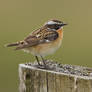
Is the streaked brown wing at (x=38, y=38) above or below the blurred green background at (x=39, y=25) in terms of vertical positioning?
above

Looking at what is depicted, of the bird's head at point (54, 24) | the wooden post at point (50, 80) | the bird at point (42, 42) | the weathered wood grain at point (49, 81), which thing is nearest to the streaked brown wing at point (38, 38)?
the bird at point (42, 42)

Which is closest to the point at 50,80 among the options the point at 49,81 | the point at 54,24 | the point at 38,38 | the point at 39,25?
the point at 49,81

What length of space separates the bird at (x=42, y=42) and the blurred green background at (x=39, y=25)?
4341 mm

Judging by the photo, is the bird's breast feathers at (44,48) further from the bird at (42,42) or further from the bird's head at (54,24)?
the bird's head at (54,24)

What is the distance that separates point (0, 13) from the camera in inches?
875

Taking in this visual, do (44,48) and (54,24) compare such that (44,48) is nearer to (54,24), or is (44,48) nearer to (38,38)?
(38,38)

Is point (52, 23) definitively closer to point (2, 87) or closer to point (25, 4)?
point (2, 87)

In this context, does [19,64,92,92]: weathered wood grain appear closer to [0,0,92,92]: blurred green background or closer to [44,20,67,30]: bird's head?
[44,20,67,30]: bird's head

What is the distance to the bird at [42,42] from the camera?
9.48 meters

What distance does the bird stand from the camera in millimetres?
9484

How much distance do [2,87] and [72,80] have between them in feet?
23.1

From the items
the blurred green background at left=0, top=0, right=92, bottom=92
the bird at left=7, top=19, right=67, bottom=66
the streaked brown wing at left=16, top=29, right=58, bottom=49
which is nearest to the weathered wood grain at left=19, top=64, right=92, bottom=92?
the bird at left=7, top=19, right=67, bottom=66

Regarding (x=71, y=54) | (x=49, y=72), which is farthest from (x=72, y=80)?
(x=71, y=54)

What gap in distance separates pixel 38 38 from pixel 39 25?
9737 millimetres
